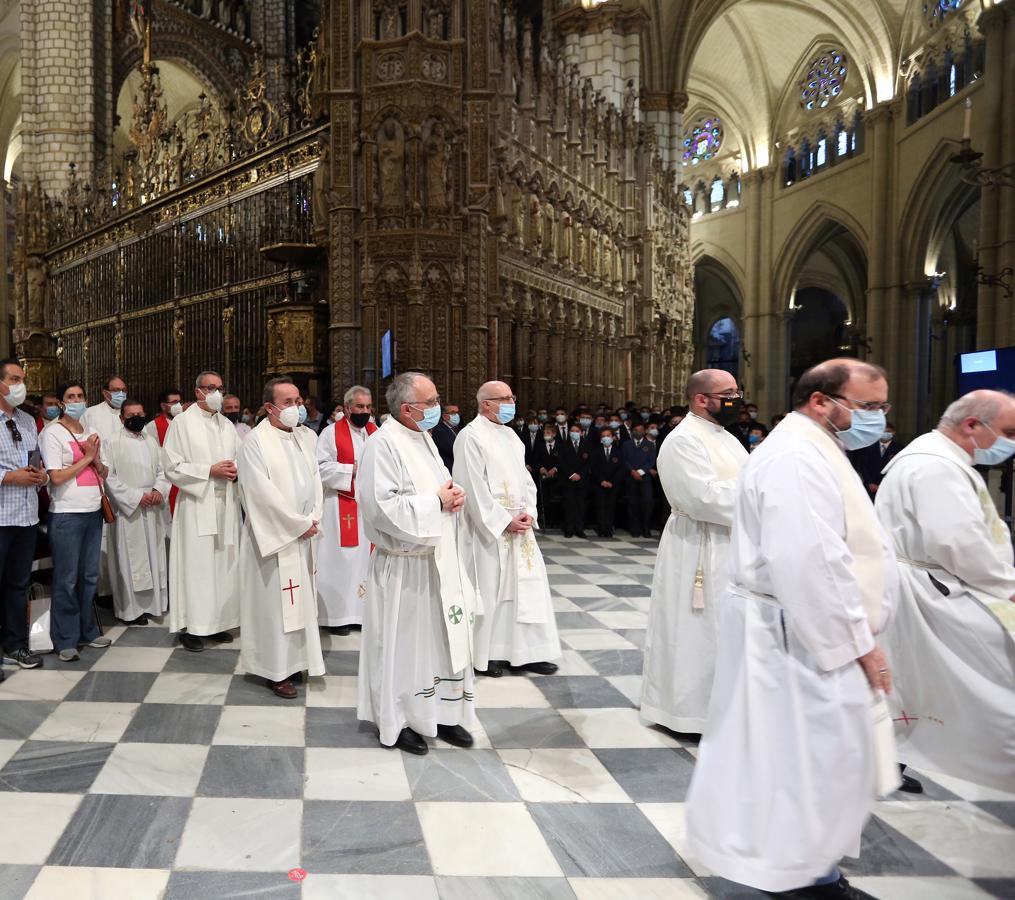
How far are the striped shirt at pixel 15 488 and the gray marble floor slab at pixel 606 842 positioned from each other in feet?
11.6

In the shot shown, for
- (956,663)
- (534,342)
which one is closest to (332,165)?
(534,342)

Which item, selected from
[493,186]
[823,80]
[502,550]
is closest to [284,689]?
[502,550]

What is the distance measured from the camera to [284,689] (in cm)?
461

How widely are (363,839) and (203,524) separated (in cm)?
326

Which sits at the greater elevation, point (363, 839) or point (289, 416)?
point (289, 416)

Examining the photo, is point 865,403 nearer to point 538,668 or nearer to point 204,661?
point 538,668

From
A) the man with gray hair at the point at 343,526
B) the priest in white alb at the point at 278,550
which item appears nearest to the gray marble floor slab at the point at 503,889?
the priest in white alb at the point at 278,550

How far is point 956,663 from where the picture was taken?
10.8 feet

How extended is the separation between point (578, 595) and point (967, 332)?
2563cm

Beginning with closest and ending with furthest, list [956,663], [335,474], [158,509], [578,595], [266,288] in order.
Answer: [956,663] < [335,474] < [158,509] < [578,595] < [266,288]

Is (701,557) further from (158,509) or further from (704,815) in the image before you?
(158,509)

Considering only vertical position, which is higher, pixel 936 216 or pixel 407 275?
pixel 936 216

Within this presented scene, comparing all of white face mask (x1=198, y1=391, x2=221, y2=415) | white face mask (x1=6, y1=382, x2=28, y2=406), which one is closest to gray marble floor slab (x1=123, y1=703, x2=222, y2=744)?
white face mask (x1=6, y1=382, x2=28, y2=406)

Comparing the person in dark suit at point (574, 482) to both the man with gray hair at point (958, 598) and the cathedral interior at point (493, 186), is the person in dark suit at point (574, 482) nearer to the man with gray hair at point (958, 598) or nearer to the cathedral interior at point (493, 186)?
the cathedral interior at point (493, 186)
